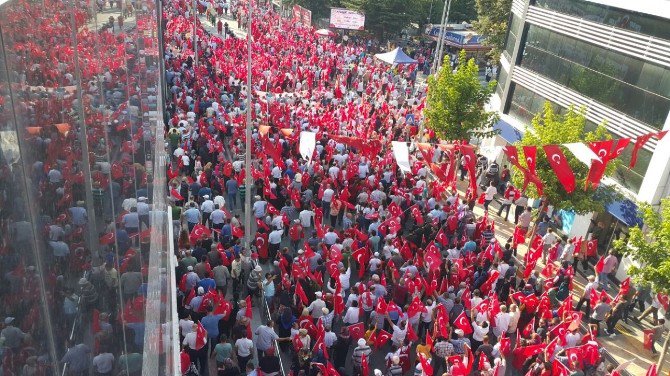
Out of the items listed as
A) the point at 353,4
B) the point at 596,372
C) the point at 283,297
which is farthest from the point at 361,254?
the point at 353,4

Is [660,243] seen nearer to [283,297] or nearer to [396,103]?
[283,297]

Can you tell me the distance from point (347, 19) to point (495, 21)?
12.0 meters

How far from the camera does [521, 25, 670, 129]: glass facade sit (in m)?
16.3

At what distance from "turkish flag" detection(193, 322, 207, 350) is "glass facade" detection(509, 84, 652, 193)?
11670 millimetres

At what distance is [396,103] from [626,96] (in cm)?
1467

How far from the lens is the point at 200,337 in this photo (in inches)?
399

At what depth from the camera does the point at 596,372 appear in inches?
430

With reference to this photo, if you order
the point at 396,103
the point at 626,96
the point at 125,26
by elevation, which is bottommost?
the point at 396,103

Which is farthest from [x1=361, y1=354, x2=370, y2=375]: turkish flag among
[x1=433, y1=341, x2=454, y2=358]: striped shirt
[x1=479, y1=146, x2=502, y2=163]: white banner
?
[x1=479, y1=146, x2=502, y2=163]: white banner

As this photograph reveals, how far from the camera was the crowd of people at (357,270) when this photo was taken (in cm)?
1065

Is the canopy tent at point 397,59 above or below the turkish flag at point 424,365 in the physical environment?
below

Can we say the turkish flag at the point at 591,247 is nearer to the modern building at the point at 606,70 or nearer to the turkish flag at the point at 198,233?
the modern building at the point at 606,70

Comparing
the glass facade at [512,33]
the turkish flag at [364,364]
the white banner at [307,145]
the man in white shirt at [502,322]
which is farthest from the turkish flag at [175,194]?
the glass facade at [512,33]

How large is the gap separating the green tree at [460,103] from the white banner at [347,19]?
1083 inches
